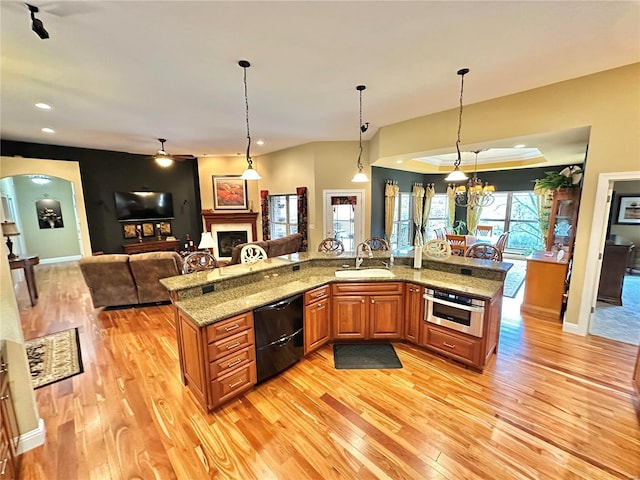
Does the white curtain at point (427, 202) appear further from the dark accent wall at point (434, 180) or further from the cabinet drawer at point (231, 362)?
the cabinet drawer at point (231, 362)

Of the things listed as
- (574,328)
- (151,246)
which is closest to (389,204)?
(574,328)

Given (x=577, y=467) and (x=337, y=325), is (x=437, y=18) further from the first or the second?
(x=577, y=467)

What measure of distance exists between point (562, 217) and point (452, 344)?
3.61 metres

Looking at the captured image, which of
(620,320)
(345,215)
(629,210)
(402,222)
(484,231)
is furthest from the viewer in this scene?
(484,231)

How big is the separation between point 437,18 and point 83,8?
8.77ft

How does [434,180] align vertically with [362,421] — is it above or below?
above

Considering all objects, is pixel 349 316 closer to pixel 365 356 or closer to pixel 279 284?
pixel 365 356

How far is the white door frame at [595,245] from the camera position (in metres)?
3.17

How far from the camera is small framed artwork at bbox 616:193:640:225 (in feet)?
18.9

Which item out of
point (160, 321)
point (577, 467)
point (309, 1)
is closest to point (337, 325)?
point (577, 467)

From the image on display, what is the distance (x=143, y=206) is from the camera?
24.7ft

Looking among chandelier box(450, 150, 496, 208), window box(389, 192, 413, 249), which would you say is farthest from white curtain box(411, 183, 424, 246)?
chandelier box(450, 150, 496, 208)

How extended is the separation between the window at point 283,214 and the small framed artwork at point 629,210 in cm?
747

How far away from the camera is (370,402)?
2441 mm
